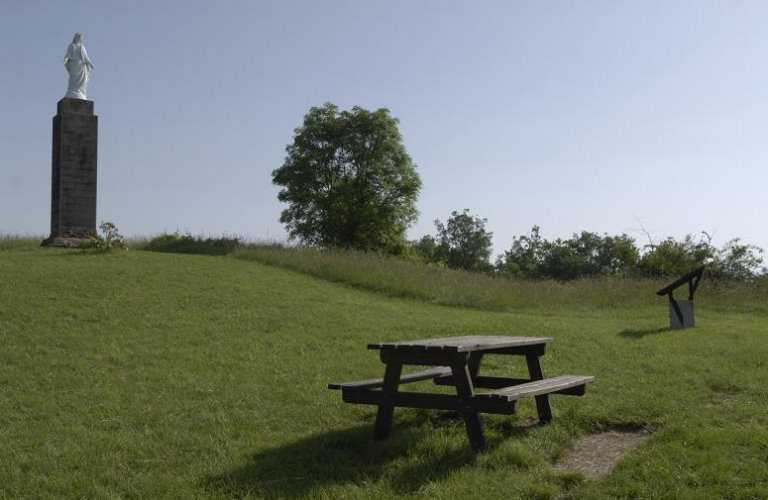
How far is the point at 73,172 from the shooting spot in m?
21.8

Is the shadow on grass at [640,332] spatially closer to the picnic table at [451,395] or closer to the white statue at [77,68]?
the picnic table at [451,395]

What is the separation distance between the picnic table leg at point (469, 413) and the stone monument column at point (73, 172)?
17.7m

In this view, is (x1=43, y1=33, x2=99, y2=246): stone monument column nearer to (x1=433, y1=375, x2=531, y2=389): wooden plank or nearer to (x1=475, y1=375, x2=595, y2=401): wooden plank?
(x1=433, y1=375, x2=531, y2=389): wooden plank

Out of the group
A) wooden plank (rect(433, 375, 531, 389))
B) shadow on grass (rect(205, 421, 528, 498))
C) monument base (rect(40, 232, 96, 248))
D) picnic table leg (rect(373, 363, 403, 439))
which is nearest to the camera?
shadow on grass (rect(205, 421, 528, 498))

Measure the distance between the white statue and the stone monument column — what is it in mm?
256

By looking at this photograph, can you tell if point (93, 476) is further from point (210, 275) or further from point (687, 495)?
point (210, 275)

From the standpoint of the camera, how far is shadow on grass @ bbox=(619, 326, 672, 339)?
12700 mm

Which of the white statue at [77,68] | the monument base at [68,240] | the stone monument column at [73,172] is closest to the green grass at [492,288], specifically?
the monument base at [68,240]

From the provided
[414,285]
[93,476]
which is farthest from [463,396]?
[414,285]

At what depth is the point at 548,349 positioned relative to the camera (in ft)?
35.5

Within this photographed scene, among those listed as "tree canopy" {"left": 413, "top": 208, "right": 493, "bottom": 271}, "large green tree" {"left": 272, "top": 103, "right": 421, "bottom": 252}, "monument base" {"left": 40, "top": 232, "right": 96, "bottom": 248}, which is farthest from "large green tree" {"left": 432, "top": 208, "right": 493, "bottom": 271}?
"monument base" {"left": 40, "top": 232, "right": 96, "bottom": 248}

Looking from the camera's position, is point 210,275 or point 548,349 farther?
point 210,275


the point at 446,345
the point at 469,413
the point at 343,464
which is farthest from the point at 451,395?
the point at 343,464

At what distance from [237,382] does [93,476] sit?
117 inches
